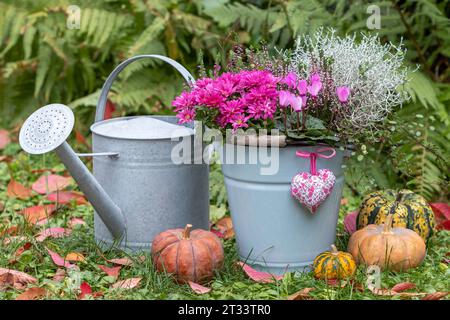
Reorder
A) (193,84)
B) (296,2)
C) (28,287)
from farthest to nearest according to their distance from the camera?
(296,2) < (193,84) < (28,287)

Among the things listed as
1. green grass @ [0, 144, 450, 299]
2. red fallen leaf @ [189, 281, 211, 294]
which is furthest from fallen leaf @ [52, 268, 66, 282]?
red fallen leaf @ [189, 281, 211, 294]

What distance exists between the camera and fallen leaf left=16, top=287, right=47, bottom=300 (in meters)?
2.20

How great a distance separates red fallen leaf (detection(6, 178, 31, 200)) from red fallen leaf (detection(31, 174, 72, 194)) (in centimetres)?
5

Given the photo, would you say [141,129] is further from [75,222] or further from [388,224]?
[388,224]

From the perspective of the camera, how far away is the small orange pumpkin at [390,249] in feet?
7.92

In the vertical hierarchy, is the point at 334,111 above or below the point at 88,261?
above

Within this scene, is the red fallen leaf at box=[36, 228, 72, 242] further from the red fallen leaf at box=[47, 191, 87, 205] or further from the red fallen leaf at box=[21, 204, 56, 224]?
the red fallen leaf at box=[47, 191, 87, 205]

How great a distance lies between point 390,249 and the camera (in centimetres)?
241

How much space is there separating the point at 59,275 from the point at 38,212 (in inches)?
32.2
